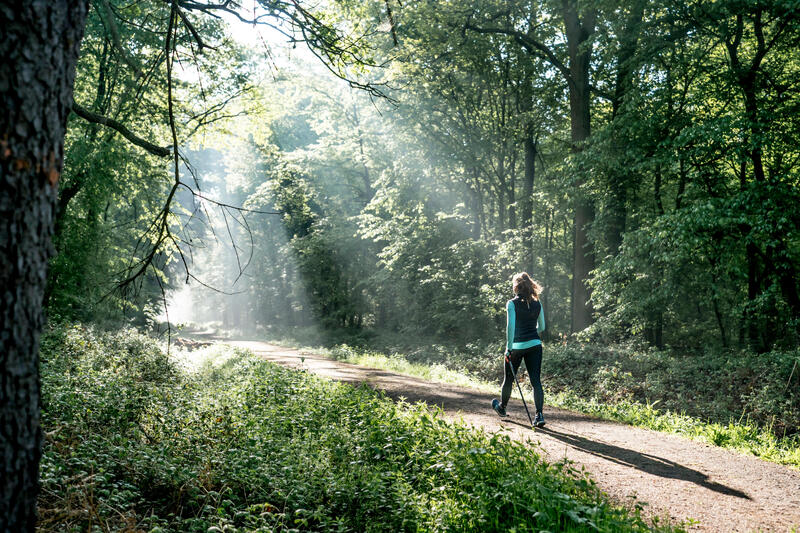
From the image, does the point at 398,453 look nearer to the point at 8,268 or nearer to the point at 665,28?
the point at 8,268

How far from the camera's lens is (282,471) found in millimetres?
5031

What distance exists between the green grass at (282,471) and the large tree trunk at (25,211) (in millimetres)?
2164

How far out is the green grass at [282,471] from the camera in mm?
4082

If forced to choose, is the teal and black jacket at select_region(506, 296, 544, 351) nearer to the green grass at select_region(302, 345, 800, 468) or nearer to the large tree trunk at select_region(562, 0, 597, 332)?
the green grass at select_region(302, 345, 800, 468)

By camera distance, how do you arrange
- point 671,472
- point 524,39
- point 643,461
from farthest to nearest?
point 524,39 < point 643,461 < point 671,472

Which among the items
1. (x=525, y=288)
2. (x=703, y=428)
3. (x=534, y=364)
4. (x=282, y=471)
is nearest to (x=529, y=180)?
(x=703, y=428)

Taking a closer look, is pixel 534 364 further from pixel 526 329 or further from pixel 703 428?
pixel 703 428

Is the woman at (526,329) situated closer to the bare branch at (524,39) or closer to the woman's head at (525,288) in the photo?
the woman's head at (525,288)

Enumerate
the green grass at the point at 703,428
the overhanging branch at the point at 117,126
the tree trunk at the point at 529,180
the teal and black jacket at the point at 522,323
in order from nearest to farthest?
the overhanging branch at the point at 117,126, the green grass at the point at 703,428, the teal and black jacket at the point at 522,323, the tree trunk at the point at 529,180

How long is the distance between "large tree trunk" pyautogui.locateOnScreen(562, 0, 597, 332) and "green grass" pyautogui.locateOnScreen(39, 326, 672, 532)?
11.0m

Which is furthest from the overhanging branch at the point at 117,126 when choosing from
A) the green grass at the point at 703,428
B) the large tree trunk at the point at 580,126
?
the large tree trunk at the point at 580,126

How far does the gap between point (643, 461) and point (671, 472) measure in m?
0.42

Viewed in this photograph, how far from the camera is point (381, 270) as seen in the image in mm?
27875

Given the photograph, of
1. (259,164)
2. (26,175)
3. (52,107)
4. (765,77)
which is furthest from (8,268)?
(259,164)
